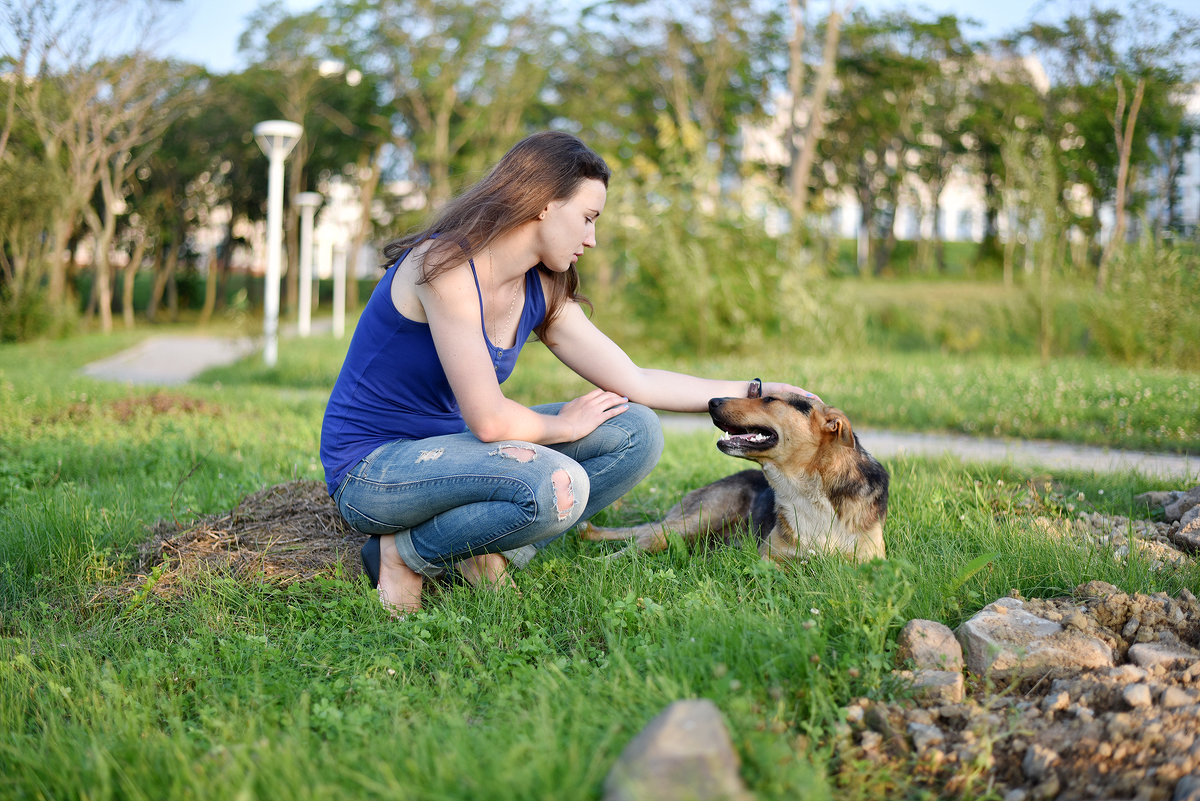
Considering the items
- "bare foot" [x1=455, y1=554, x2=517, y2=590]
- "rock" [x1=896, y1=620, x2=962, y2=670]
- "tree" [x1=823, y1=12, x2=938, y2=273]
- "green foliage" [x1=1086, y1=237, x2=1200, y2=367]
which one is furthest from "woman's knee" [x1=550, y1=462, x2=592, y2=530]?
"tree" [x1=823, y1=12, x2=938, y2=273]

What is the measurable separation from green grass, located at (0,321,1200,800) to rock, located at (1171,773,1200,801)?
593 millimetres

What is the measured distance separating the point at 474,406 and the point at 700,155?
1256cm

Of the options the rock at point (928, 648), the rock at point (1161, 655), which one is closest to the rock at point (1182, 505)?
the rock at point (1161, 655)

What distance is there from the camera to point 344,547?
4047mm

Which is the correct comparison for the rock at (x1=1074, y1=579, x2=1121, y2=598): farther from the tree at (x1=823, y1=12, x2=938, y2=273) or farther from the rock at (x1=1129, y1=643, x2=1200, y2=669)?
A: the tree at (x1=823, y1=12, x2=938, y2=273)

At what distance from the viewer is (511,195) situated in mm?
3336

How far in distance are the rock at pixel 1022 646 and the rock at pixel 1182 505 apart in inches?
72.2

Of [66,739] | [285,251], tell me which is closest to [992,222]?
[285,251]

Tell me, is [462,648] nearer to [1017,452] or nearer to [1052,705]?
[1052,705]

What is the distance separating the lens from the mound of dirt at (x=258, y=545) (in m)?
3.76

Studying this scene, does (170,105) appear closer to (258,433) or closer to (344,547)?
(258,433)

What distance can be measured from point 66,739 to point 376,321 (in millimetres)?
1782

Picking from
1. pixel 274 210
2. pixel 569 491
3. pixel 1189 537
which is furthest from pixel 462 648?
pixel 274 210

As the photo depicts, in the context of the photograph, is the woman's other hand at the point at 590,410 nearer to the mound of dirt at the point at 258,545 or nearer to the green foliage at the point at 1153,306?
the mound of dirt at the point at 258,545
